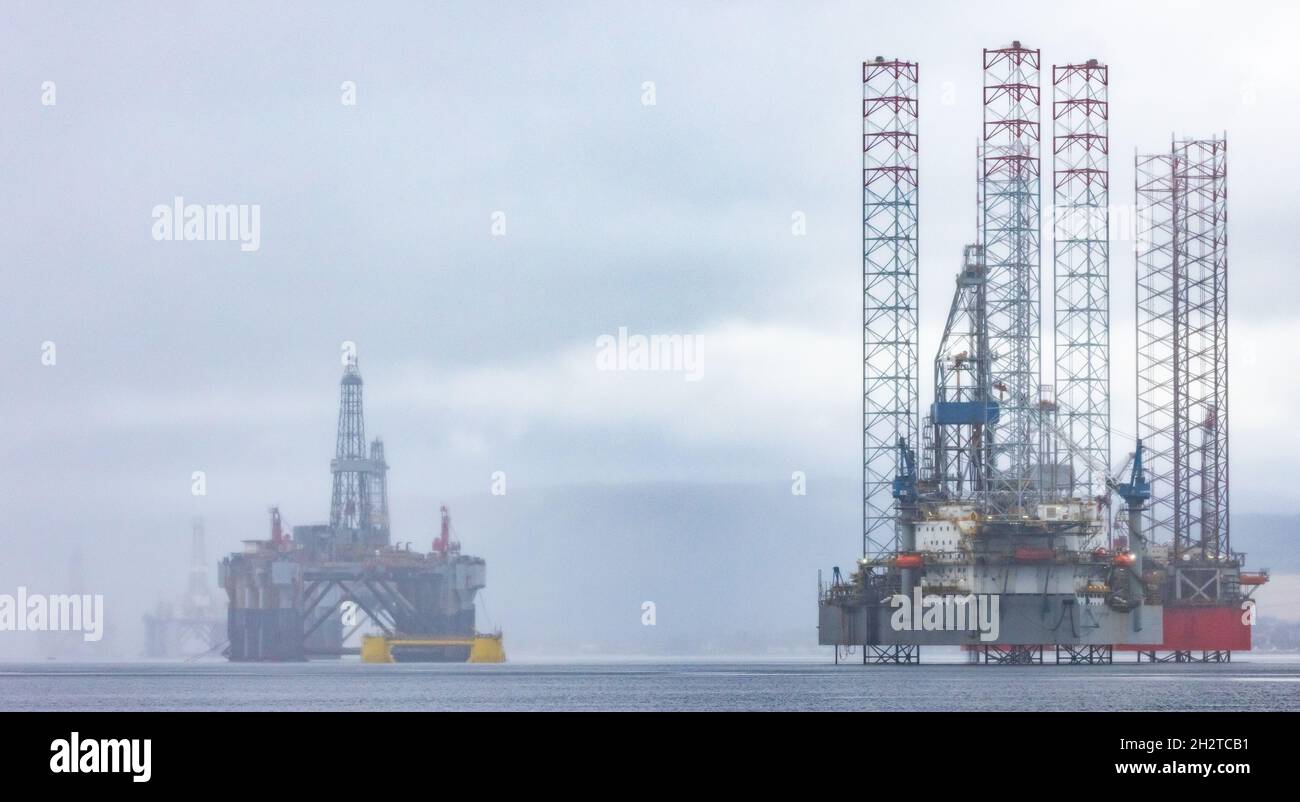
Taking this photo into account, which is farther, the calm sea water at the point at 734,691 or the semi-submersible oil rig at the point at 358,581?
the semi-submersible oil rig at the point at 358,581

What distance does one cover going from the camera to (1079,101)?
9706 cm

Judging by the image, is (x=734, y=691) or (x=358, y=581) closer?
(x=734, y=691)

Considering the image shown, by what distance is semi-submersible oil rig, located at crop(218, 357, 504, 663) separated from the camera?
162 metres

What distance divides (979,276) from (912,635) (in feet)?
58.3

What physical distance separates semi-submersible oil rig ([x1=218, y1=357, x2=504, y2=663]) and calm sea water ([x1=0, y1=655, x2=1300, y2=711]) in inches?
1912

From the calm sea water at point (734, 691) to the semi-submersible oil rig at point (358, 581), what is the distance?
4857cm

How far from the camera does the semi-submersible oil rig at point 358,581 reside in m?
162

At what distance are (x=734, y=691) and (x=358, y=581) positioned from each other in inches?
3292

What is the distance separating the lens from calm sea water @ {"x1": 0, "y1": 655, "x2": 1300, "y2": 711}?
69375mm

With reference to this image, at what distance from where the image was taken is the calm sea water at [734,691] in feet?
228

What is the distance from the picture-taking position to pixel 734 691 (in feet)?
276

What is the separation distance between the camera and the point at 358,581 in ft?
536

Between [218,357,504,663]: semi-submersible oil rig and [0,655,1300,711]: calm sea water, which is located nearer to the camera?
[0,655,1300,711]: calm sea water
